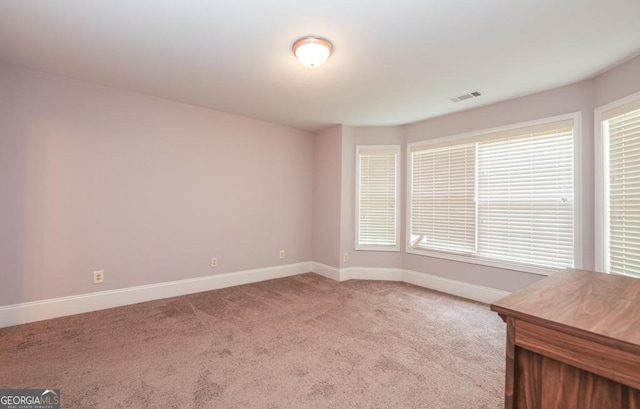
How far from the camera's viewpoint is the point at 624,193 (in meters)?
2.42

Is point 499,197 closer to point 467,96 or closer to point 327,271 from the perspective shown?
point 467,96

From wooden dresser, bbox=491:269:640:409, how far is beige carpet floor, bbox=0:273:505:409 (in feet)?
3.08

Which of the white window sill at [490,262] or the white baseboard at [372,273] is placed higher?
the white window sill at [490,262]

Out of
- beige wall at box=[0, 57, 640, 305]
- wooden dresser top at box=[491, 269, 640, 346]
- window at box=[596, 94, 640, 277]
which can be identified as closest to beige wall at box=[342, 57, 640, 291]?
beige wall at box=[0, 57, 640, 305]

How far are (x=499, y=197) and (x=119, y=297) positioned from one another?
4.65 meters

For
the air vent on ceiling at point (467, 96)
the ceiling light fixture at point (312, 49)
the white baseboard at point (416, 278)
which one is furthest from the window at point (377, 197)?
the ceiling light fixture at point (312, 49)

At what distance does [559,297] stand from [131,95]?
4.18 meters

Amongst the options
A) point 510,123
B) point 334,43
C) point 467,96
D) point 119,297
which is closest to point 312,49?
point 334,43

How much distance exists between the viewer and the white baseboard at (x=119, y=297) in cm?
271

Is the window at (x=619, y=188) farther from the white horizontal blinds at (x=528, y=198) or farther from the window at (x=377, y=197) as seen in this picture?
the window at (x=377, y=197)

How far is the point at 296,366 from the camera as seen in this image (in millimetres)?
2076

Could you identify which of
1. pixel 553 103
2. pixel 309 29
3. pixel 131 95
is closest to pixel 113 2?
pixel 309 29

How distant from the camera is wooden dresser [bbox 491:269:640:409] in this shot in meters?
0.80

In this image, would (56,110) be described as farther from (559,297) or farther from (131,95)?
(559,297)
